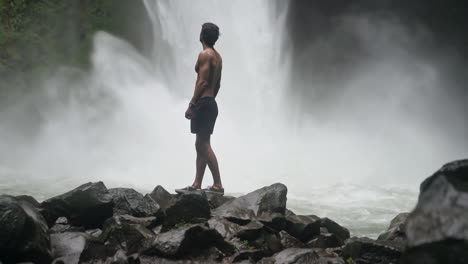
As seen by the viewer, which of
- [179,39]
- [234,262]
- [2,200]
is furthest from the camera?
[179,39]

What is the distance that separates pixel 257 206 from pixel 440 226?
287 cm

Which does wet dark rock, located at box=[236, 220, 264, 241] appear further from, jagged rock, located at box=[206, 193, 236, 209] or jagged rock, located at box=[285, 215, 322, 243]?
jagged rock, located at box=[206, 193, 236, 209]

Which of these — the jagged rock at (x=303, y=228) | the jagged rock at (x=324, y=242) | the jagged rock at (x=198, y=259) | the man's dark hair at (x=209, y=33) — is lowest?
the jagged rock at (x=198, y=259)

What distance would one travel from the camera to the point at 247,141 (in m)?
15.3

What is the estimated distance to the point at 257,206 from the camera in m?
5.23

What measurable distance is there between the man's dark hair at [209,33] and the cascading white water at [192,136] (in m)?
6.00

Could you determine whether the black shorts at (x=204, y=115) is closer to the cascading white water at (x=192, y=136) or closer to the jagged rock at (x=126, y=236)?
the jagged rock at (x=126, y=236)

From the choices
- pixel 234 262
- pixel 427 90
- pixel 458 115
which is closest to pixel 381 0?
pixel 427 90

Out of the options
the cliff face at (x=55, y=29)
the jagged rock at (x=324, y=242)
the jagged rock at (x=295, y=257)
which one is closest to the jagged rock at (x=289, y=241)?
the jagged rock at (x=324, y=242)

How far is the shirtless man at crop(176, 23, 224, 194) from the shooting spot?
573 centimetres

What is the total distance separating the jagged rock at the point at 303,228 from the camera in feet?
16.4

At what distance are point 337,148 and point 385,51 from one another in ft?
21.2

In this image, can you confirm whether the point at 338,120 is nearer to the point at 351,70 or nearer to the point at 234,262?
the point at 351,70

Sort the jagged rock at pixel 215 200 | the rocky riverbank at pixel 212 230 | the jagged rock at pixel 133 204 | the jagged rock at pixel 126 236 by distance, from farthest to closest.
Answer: the jagged rock at pixel 215 200
the jagged rock at pixel 133 204
the jagged rock at pixel 126 236
the rocky riverbank at pixel 212 230
